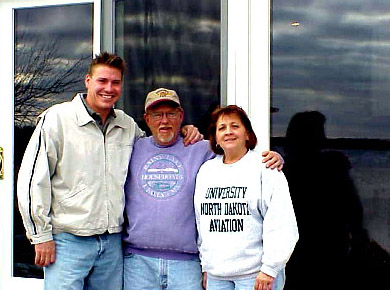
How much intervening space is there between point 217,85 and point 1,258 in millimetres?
1652

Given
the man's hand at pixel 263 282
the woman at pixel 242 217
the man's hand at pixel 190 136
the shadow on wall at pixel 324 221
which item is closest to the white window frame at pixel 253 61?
the shadow on wall at pixel 324 221

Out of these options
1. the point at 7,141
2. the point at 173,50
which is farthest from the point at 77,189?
the point at 7,141

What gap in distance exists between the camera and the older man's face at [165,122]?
2768 millimetres

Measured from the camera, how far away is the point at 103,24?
342 cm

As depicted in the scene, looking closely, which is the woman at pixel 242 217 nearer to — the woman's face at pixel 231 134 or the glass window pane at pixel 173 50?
the woman's face at pixel 231 134

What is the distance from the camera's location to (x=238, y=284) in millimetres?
2500

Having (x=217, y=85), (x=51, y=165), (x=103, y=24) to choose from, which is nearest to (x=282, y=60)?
(x=217, y=85)

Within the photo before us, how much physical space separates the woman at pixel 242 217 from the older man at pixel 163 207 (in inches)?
4.6

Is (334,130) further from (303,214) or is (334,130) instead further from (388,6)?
(388,6)

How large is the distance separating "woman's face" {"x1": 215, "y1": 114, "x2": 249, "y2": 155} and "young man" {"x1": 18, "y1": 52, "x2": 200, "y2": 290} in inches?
19.2

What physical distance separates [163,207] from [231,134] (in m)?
0.44

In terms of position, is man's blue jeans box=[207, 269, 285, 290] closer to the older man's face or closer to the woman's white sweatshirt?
the woman's white sweatshirt

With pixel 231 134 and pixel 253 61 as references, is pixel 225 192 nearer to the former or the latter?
pixel 231 134

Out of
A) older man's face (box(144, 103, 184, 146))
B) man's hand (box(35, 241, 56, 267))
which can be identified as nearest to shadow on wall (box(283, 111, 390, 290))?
older man's face (box(144, 103, 184, 146))
